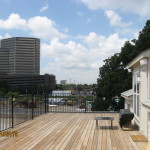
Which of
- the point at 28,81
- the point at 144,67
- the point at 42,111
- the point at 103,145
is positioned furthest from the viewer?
the point at 28,81

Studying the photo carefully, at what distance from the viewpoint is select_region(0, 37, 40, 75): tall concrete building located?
117938 millimetres

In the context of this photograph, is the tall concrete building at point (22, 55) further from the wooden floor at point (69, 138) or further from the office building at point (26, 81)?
the wooden floor at point (69, 138)

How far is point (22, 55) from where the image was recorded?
121 m

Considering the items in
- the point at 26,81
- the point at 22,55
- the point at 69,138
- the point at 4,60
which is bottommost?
the point at 69,138

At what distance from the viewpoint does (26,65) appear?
120688 millimetres

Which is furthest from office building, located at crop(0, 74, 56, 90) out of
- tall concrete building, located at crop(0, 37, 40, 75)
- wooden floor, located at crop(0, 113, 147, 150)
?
wooden floor, located at crop(0, 113, 147, 150)

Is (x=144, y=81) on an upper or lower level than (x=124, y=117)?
upper

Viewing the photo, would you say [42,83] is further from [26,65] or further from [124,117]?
[124,117]

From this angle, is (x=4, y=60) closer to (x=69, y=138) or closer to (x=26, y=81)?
(x=26, y=81)

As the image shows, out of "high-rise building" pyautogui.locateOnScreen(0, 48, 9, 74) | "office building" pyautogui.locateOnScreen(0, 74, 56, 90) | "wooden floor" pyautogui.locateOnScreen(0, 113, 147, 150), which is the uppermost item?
"high-rise building" pyautogui.locateOnScreen(0, 48, 9, 74)

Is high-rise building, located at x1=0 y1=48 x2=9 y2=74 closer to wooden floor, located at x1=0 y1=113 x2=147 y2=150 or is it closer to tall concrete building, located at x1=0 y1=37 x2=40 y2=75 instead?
tall concrete building, located at x1=0 y1=37 x2=40 y2=75

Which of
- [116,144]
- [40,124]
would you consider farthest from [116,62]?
[116,144]

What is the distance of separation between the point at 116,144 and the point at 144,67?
95.7 inches

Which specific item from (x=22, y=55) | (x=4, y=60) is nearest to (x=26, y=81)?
(x=4, y=60)
